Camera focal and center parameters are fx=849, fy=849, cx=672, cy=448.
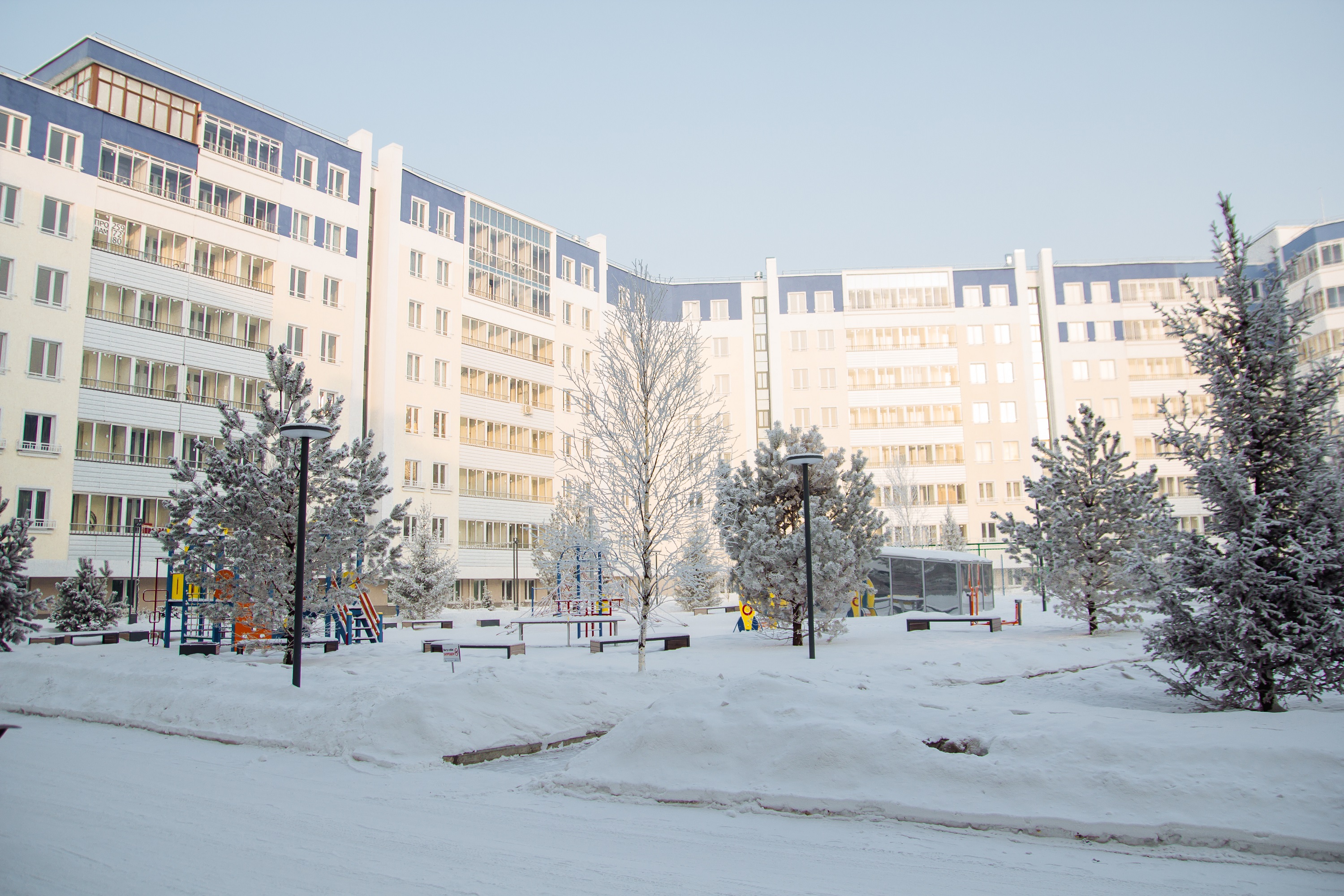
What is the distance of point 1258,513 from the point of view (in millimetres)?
10570

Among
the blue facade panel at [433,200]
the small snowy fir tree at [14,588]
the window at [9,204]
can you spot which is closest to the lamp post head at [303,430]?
the small snowy fir tree at [14,588]

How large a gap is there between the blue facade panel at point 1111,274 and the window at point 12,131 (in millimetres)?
73343

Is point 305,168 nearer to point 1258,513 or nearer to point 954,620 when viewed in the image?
point 954,620

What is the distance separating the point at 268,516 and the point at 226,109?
3795 centimetres

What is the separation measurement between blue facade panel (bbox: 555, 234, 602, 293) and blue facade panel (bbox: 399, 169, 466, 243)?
864 cm

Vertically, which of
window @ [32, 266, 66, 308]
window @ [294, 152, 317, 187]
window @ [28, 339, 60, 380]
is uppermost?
window @ [294, 152, 317, 187]

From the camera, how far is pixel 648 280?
19.4 metres

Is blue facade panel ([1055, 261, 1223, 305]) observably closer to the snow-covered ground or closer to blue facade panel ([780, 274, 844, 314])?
blue facade panel ([780, 274, 844, 314])

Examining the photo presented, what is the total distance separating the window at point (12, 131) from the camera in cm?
3719

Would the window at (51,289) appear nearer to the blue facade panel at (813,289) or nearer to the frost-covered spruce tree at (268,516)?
the frost-covered spruce tree at (268,516)

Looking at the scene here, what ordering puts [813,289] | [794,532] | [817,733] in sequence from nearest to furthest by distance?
[817,733], [794,532], [813,289]

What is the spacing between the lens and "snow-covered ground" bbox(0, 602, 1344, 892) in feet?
21.5

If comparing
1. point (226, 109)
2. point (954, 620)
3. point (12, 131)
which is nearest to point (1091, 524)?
point (954, 620)

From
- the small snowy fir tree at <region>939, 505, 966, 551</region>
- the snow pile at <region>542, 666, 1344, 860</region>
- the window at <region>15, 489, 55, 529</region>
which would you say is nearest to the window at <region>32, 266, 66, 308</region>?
the window at <region>15, 489, 55, 529</region>
